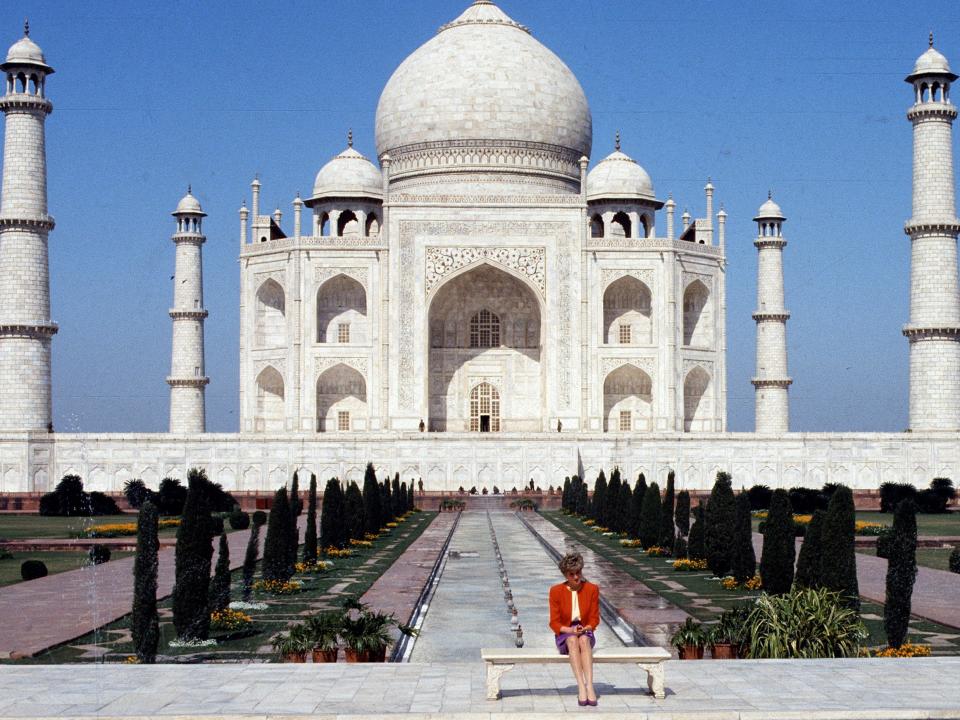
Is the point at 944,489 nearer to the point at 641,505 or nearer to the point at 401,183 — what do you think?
the point at 641,505

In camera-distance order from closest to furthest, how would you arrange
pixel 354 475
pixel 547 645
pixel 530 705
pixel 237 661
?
pixel 530 705 < pixel 237 661 < pixel 547 645 < pixel 354 475

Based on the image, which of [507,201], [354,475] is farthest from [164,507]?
[507,201]

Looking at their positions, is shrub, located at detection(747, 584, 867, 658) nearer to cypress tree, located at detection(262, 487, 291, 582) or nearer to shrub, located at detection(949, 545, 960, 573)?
cypress tree, located at detection(262, 487, 291, 582)

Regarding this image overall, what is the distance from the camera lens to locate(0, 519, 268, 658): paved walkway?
879cm

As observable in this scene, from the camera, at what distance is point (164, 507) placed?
77.7ft

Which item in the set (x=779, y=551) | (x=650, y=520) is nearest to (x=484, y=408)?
(x=650, y=520)

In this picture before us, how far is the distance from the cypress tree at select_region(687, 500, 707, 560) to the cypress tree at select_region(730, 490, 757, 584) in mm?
1844

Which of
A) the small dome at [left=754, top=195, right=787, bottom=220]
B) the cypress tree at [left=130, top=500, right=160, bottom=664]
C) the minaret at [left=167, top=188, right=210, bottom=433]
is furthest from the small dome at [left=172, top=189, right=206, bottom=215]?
the cypress tree at [left=130, top=500, right=160, bottom=664]

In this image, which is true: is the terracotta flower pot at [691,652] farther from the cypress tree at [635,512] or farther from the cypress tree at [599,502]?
the cypress tree at [599,502]

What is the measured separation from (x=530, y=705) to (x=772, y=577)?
443 cm

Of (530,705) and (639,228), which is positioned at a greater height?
(639,228)

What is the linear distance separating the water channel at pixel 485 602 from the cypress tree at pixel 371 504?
134 cm

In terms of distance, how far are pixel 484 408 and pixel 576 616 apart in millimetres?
27151

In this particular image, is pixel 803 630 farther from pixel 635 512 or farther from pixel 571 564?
pixel 635 512
